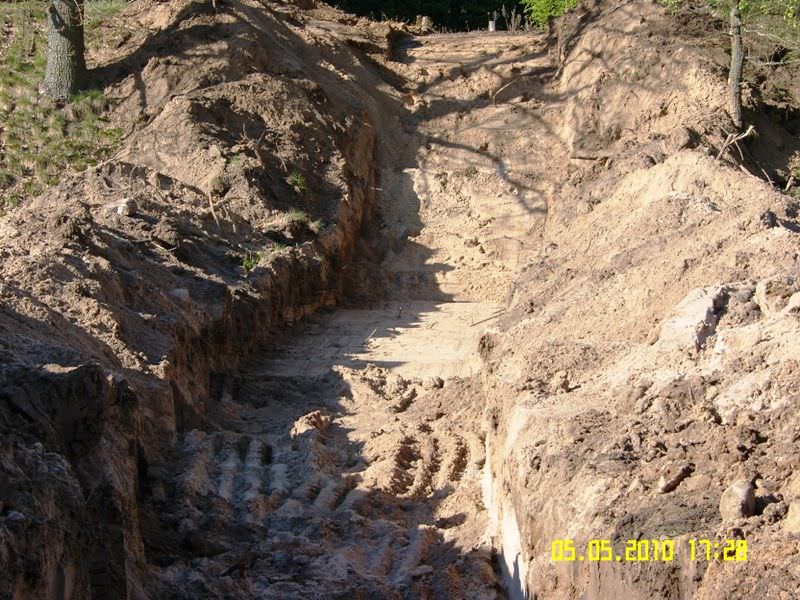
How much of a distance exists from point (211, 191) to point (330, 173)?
8.34 ft

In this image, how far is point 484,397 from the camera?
11.2 m

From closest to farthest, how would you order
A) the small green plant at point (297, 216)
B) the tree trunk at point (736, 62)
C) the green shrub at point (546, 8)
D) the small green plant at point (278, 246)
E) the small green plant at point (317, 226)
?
the small green plant at point (278, 246) < the small green plant at point (297, 216) < the small green plant at point (317, 226) < the tree trunk at point (736, 62) < the green shrub at point (546, 8)

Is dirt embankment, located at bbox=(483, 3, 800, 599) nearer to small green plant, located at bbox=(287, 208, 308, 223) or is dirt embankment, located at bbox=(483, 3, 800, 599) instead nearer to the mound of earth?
the mound of earth

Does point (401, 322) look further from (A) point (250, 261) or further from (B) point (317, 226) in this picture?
(A) point (250, 261)

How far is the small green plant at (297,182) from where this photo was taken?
16672mm

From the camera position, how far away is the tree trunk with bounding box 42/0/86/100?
17938 mm

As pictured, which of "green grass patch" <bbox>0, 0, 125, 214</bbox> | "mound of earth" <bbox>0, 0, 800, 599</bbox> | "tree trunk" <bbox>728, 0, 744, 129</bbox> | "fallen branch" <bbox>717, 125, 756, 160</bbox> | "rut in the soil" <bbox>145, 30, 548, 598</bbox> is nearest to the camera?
"mound of earth" <bbox>0, 0, 800, 599</bbox>

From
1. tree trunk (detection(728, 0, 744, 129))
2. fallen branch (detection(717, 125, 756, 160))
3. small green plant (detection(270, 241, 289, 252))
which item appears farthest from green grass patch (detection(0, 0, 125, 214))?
tree trunk (detection(728, 0, 744, 129))

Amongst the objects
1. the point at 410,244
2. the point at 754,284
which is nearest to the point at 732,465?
the point at 754,284
